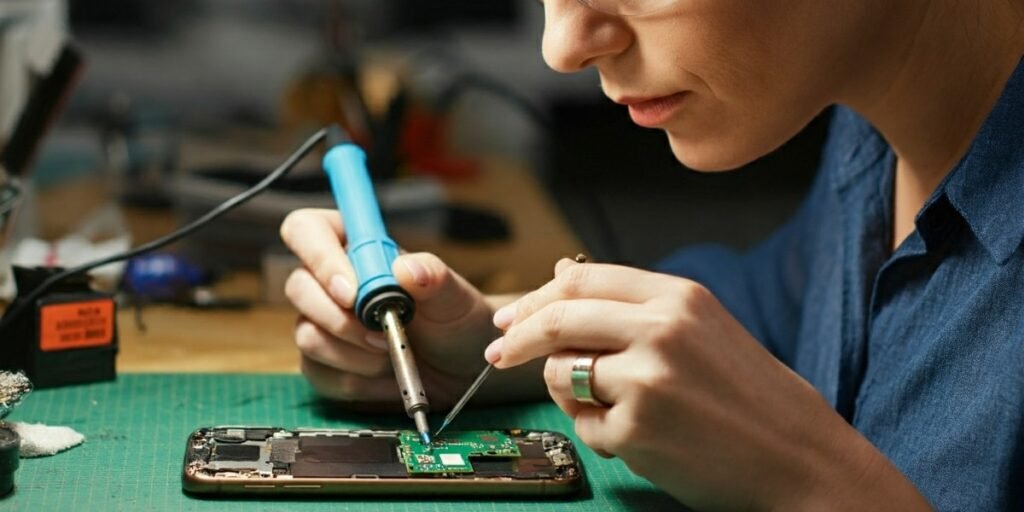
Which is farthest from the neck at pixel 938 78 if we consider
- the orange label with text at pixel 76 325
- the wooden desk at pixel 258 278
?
the orange label with text at pixel 76 325

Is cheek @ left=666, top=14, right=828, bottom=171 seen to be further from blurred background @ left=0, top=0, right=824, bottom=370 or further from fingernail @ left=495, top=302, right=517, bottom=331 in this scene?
blurred background @ left=0, top=0, right=824, bottom=370

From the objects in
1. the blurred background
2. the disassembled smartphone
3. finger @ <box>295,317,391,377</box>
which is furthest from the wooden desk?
the disassembled smartphone

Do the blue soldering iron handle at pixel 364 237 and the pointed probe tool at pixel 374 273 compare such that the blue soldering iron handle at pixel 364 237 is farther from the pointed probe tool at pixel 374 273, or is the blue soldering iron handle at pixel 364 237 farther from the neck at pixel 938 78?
the neck at pixel 938 78

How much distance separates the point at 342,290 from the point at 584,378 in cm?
28

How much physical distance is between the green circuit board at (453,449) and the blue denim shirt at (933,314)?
0.27 metres

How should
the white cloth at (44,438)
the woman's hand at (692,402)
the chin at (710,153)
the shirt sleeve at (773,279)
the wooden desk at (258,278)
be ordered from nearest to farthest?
the woman's hand at (692,402) < the white cloth at (44,438) < the chin at (710,153) < the wooden desk at (258,278) < the shirt sleeve at (773,279)

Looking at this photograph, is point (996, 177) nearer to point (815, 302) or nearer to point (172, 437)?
point (815, 302)

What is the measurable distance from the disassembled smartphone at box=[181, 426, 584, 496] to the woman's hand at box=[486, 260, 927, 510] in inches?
2.8

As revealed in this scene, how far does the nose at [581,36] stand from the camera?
833 mm

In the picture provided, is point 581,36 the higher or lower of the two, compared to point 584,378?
higher

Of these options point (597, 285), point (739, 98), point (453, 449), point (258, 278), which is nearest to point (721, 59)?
point (739, 98)

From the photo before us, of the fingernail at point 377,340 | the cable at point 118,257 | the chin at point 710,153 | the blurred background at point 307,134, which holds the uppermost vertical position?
the blurred background at point 307,134

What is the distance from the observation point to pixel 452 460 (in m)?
0.80

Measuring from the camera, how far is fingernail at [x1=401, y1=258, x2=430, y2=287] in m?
0.90
